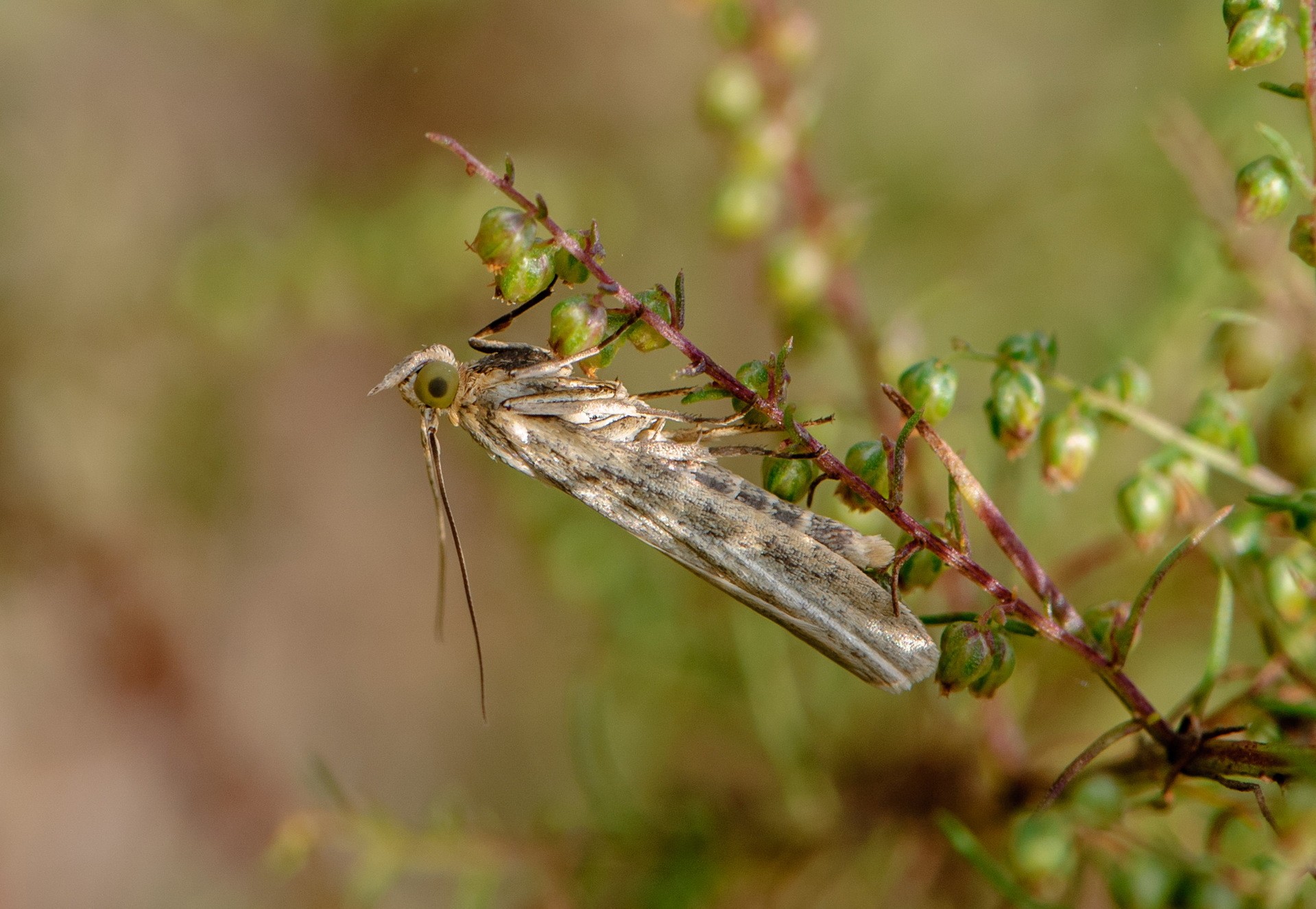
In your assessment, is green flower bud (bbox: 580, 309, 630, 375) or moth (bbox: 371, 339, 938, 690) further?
moth (bbox: 371, 339, 938, 690)

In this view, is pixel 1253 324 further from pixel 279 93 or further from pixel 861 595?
pixel 279 93

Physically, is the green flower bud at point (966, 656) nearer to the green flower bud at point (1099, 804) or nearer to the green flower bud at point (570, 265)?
the green flower bud at point (1099, 804)

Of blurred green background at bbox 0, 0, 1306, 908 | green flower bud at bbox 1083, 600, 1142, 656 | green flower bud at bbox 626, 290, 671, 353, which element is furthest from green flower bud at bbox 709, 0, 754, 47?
green flower bud at bbox 1083, 600, 1142, 656

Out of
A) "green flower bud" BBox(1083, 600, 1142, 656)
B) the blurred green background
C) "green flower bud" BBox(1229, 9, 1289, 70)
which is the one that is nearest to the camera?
"green flower bud" BBox(1229, 9, 1289, 70)

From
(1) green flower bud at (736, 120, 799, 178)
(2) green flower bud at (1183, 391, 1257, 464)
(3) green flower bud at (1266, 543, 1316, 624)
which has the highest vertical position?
(1) green flower bud at (736, 120, 799, 178)

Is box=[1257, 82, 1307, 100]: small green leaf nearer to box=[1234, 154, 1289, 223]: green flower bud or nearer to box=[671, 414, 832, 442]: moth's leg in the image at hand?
box=[1234, 154, 1289, 223]: green flower bud

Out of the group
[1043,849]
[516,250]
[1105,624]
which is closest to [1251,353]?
[1105,624]

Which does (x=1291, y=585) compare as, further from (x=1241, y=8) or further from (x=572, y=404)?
(x=572, y=404)
